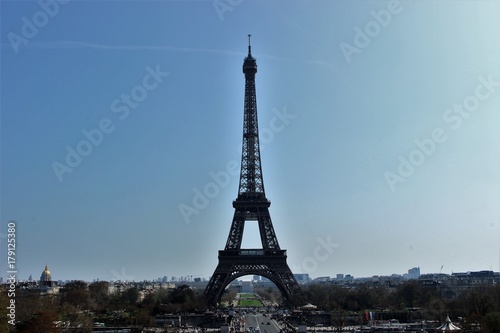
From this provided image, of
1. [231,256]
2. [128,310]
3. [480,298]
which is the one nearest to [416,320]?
[480,298]

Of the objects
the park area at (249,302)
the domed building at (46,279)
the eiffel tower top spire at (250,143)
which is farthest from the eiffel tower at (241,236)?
→ the domed building at (46,279)

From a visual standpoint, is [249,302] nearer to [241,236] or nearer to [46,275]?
[46,275]

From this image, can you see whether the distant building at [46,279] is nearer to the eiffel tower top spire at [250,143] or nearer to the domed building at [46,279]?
the domed building at [46,279]

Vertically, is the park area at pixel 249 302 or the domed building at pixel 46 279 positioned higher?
the domed building at pixel 46 279

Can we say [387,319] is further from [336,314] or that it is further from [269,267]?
[269,267]

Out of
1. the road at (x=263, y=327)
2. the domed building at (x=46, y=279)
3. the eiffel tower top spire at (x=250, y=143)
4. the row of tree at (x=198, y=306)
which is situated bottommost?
the road at (x=263, y=327)

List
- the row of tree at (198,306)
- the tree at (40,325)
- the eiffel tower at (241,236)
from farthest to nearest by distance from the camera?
the eiffel tower at (241,236), the row of tree at (198,306), the tree at (40,325)

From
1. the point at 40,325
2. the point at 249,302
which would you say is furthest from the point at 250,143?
the point at 249,302

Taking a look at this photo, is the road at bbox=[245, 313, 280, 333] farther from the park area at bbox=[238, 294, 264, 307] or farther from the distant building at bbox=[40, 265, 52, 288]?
the distant building at bbox=[40, 265, 52, 288]

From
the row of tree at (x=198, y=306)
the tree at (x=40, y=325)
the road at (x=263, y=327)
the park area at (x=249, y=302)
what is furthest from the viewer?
the park area at (x=249, y=302)
